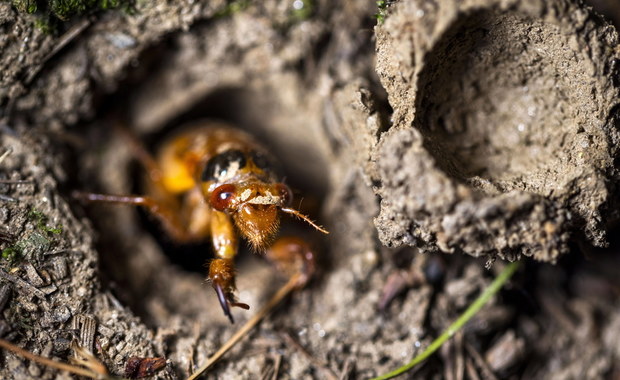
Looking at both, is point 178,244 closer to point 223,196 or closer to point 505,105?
point 223,196

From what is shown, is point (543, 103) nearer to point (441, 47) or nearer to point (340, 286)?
point (441, 47)

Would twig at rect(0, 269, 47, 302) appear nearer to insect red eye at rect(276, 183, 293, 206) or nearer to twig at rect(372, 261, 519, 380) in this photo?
insect red eye at rect(276, 183, 293, 206)

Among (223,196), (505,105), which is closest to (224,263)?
(223,196)

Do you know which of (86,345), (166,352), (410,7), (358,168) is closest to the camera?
(410,7)

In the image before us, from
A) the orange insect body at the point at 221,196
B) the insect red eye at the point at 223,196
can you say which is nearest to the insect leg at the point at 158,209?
the orange insect body at the point at 221,196

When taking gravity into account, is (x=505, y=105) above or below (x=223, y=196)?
above

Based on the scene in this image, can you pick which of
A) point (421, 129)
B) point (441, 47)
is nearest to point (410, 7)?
point (441, 47)

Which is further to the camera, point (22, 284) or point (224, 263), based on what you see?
point (224, 263)
